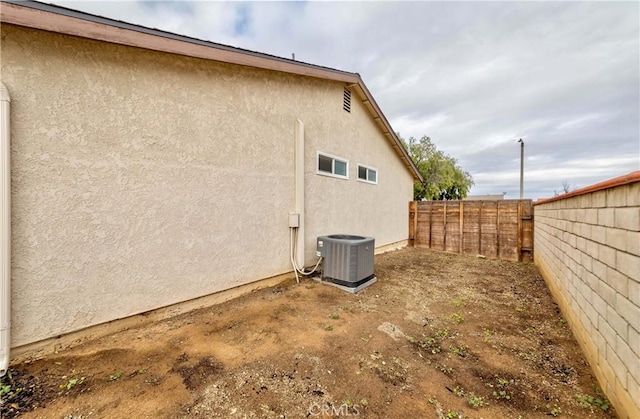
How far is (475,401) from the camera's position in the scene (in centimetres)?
198

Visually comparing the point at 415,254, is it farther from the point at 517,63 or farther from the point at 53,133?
the point at 53,133

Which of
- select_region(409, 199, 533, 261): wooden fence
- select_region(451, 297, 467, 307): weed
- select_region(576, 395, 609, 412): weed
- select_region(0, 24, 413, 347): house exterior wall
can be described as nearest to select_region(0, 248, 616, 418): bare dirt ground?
select_region(576, 395, 609, 412): weed

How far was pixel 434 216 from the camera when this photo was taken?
32.3 ft

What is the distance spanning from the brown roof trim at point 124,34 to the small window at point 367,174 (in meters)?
3.51

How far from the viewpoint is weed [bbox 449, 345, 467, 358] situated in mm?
2697

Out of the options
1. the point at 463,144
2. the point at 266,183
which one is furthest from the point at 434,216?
the point at 463,144

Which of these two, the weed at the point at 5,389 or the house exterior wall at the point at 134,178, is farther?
the house exterior wall at the point at 134,178

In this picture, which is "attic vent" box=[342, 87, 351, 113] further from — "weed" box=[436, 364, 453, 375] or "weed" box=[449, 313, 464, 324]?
"weed" box=[436, 364, 453, 375]

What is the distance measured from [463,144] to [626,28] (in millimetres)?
19332

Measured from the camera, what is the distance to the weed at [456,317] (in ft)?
11.6

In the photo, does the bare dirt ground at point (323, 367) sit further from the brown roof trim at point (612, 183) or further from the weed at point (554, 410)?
the brown roof trim at point (612, 183)

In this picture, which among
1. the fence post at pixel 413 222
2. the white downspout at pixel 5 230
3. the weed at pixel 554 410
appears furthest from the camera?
the fence post at pixel 413 222

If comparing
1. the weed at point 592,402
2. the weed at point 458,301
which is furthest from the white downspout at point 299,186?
the weed at point 592,402

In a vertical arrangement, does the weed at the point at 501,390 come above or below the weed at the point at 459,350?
above
